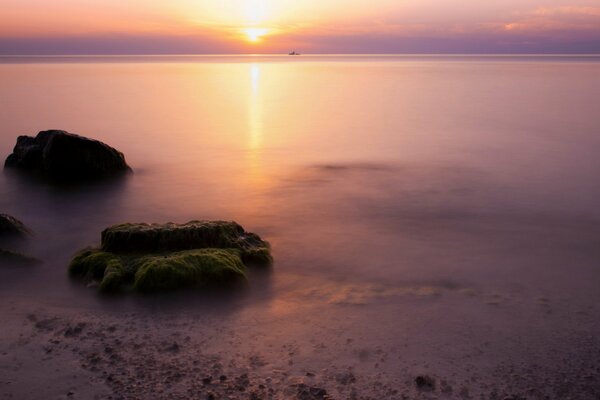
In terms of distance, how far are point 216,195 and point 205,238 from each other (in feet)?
15.0

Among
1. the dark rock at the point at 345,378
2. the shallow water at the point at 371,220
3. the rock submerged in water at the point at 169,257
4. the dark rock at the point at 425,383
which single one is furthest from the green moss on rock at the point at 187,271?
the dark rock at the point at 425,383

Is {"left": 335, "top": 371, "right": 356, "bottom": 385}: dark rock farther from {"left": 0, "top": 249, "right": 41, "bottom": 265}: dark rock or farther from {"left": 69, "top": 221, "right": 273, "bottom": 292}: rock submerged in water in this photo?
{"left": 0, "top": 249, "right": 41, "bottom": 265}: dark rock

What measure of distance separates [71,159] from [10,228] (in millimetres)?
4595

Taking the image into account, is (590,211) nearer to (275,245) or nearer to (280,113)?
(275,245)

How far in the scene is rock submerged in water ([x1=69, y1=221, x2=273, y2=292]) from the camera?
265 inches

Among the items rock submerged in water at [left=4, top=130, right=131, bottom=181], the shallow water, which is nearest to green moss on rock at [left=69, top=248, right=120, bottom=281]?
the shallow water

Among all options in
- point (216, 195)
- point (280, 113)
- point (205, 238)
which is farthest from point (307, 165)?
point (280, 113)

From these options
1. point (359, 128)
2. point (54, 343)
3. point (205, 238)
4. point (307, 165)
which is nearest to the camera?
point (54, 343)

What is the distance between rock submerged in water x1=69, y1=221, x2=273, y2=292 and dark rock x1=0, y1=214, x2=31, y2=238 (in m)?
1.61

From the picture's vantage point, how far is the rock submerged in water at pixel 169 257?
6.73m

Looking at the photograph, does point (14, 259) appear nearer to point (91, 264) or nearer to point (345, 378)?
point (91, 264)

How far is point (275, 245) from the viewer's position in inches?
340

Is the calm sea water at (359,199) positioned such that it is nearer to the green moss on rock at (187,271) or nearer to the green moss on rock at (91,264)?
the green moss on rock at (91,264)

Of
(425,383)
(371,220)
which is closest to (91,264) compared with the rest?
(425,383)
